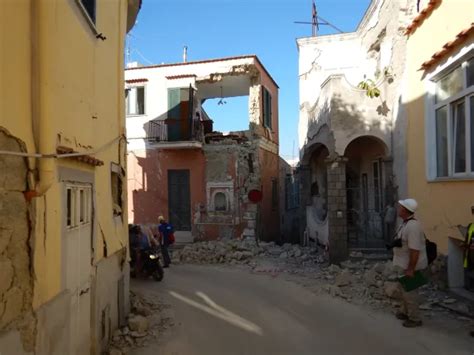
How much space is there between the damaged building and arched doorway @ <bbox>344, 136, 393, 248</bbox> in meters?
7.54

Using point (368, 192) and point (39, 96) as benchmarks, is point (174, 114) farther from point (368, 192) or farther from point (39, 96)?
point (39, 96)

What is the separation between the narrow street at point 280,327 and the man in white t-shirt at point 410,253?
0.24 metres

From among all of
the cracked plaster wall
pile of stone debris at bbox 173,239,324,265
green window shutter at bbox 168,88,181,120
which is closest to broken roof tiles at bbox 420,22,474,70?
the cracked plaster wall

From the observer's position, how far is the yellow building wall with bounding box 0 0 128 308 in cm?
283

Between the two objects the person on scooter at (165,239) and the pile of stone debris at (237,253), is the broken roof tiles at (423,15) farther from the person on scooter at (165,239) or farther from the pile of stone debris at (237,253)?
the person on scooter at (165,239)

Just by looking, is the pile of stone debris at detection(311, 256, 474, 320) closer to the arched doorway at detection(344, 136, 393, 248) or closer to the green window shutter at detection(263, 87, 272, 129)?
the arched doorway at detection(344, 136, 393, 248)

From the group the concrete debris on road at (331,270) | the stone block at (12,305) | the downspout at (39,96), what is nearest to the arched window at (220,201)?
the concrete debris on road at (331,270)

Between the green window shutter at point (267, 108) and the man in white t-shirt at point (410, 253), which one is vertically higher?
the green window shutter at point (267, 108)

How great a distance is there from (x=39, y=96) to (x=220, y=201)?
1252cm

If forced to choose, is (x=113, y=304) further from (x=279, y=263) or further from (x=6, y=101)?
(x=279, y=263)

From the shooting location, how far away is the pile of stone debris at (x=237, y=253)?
1204 centimetres

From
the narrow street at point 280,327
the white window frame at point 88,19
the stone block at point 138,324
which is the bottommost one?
the narrow street at point 280,327

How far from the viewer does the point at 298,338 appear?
18.1 ft

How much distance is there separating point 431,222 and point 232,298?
410 cm
